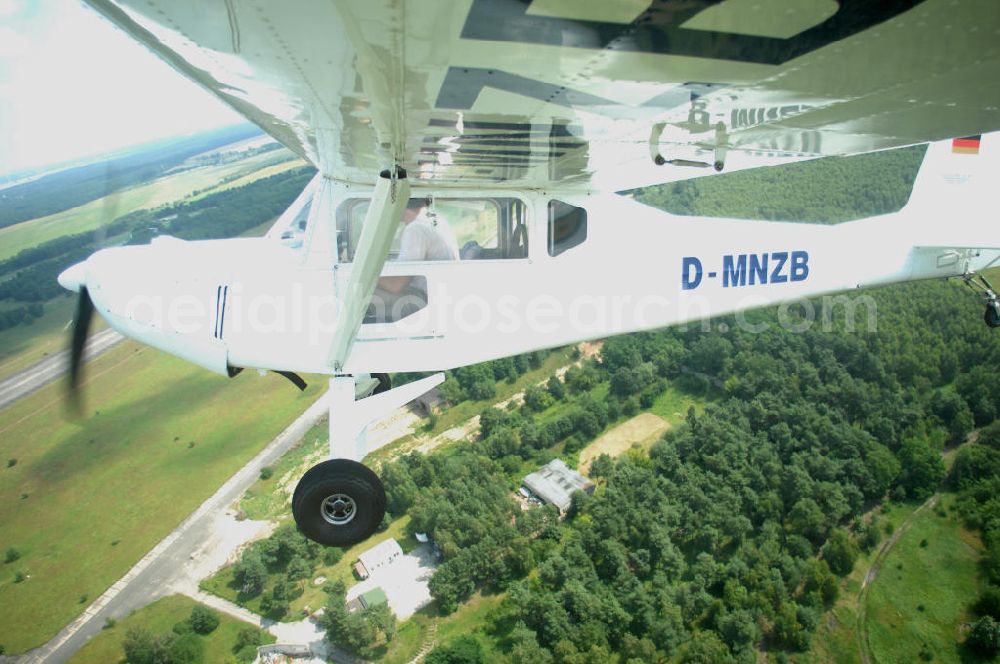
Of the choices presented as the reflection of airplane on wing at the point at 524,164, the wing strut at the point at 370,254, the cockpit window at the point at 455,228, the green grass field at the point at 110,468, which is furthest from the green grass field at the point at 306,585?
the cockpit window at the point at 455,228

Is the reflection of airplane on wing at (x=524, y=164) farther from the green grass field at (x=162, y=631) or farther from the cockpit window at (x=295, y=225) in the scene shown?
the green grass field at (x=162, y=631)

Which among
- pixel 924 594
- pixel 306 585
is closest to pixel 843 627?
pixel 924 594

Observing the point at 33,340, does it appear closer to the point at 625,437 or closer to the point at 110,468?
the point at 110,468

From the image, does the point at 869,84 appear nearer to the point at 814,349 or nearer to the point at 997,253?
the point at 997,253

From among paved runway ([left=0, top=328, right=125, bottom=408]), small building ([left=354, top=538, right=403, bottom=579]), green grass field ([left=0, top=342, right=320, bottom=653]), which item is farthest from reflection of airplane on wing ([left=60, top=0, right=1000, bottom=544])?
paved runway ([left=0, top=328, right=125, bottom=408])

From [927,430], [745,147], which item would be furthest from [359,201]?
[927,430]

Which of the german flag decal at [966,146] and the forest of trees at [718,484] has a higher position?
the german flag decal at [966,146]
